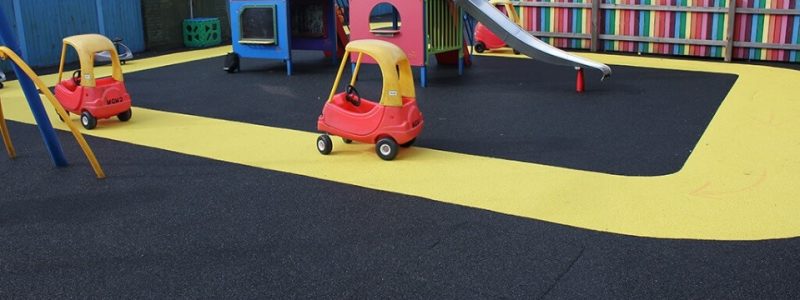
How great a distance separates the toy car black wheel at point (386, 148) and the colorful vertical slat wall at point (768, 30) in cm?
796

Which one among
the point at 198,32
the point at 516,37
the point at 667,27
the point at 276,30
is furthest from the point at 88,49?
the point at 667,27

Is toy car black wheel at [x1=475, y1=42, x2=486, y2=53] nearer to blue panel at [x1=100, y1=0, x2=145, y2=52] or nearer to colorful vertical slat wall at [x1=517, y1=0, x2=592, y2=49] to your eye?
colorful vertical slat wall at [x1=517, y1=0, x2=592, y2=49]

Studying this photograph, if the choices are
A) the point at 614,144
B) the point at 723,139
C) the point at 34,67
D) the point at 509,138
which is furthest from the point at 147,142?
the point at 34,67

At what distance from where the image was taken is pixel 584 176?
567 cm

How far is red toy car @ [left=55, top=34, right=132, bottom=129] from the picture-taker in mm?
7301

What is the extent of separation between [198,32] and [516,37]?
7198 mm

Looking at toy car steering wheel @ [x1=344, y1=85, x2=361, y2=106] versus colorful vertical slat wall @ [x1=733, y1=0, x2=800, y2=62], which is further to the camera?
colorful vertical slat wall @ [x1=733, y1=0, x2=800, y2=62]

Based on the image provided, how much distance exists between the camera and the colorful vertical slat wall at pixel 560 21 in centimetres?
1337

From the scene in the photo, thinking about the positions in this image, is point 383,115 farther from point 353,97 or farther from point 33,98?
point 33,98

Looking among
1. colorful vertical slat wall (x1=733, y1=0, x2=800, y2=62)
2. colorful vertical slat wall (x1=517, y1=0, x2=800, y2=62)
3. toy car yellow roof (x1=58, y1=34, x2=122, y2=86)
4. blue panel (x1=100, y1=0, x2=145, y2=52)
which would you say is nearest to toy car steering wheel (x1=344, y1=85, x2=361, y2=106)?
toy car yellow roof (x1=58, y1=34, x2=122, y2=86)

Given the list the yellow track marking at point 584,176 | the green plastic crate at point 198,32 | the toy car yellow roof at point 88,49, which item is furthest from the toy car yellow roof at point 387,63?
the green plastic crate at point 198,32

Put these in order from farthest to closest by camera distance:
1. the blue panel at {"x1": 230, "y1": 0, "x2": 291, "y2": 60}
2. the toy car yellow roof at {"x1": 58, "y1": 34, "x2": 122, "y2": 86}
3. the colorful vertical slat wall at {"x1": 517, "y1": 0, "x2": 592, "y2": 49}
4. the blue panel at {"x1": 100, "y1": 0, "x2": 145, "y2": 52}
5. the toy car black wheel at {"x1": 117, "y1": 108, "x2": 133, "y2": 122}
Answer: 1. the blue panel at {"x1": 100, "y1": 0, "x2": 145, "y2": 52}
2. the colorful vertical slat wall at {"x1": 517, "y1": 0, "x2": 592, "y2": 49}
3. the blue panel at {"x1": 230, "y1": 0, "x2": 291, "y2": 60}
4. the toy car black wheel at {"x1": 117, "y1": 108, "x2": 133, "y2": 122}
5. the toy car yellow roof at {"x1": 58, "y1": 34, "x2": 122, "y2": 86}

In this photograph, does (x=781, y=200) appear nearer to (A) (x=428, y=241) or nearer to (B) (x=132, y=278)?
(A) (x=428, y=241)

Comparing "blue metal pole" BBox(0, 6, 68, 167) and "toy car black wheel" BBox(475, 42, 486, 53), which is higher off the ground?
"blue metal pole" BBox(0, 6, 68, 167)
